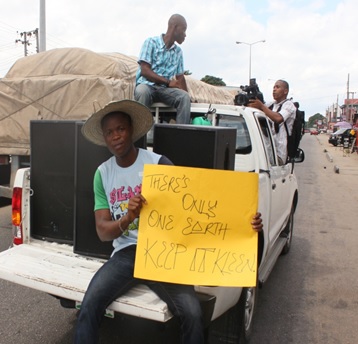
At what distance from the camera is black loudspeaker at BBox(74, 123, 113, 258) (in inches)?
116

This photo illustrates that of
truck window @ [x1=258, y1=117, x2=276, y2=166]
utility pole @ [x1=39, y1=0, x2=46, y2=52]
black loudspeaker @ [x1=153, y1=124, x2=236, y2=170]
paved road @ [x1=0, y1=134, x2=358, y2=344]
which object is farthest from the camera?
utility pole @ [x1=39, y1=0, x2=46, y2=52]

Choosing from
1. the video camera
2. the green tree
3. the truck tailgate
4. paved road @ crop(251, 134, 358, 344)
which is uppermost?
the green tree

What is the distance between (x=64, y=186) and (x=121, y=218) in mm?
915

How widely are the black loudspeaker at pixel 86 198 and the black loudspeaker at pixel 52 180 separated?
165mm

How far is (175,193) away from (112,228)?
1.54 feet

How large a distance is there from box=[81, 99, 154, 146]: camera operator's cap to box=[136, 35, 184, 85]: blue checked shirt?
1810mm

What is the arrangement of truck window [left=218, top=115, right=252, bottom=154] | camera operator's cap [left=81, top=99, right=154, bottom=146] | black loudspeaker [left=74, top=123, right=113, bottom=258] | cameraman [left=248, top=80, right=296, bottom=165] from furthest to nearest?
cameraman [left=248, top=80, right=296, bottom=165]
truck window [left=218, top=115, right=252, bottom=154]
black loudspeaker [left=74, top=123, right=113, bottom=258]
camera operator's cap [left=81, top=99, right=154, bottom=146]

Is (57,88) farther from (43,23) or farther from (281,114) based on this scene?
(43,23)

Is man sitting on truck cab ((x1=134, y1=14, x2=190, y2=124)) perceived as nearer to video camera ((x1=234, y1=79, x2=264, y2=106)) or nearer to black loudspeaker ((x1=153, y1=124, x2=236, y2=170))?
video camera ((x1=234, y1=79, x2=264, y2=106))

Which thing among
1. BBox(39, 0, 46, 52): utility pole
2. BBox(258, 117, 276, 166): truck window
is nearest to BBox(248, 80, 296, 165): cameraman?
BBox(258, 117, 276, 166): truck window

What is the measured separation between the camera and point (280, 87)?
5199 mm

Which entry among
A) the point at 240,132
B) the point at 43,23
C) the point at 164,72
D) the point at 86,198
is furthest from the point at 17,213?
the point at 43,23

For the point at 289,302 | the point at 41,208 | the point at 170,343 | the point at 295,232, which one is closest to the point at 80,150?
the point at 41,208

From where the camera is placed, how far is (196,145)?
287cm
